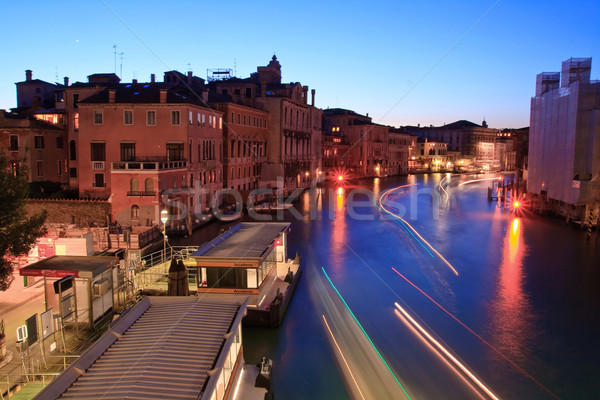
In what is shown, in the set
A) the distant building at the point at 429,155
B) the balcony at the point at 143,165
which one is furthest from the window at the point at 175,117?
the distant building at the point at 429,155

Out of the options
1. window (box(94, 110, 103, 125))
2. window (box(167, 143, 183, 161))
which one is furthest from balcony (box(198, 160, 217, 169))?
window (box(94, 110, 103, 125))

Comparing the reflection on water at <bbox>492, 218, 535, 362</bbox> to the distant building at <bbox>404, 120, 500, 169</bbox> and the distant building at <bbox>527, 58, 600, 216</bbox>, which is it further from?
the distant building at <bbox>404, 120, 500, 169</bbox>

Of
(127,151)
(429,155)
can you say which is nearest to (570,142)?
(127,151)

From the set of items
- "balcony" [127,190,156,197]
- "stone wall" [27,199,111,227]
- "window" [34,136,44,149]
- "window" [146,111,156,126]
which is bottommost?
"stone wall" [27,199,111,227]

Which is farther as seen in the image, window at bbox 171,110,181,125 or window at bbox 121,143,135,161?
window at bbox 121,143,135,161

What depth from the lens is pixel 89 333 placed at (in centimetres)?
1044

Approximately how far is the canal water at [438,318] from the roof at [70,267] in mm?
4025

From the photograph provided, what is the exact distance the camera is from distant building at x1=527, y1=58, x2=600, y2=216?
96.7 ft

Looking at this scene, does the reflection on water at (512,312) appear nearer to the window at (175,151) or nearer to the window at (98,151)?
the window at (175,151)

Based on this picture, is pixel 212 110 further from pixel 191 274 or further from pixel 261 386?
pixel 261 386

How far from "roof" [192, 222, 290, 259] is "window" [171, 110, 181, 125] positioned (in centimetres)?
1164

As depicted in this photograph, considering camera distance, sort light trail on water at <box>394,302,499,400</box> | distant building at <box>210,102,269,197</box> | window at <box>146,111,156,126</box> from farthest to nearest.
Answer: distant building at <box>210,102,269,197</box>
window at <box>146,111,156,126</box>
light trail on water at <box>394,302,499,400</box>

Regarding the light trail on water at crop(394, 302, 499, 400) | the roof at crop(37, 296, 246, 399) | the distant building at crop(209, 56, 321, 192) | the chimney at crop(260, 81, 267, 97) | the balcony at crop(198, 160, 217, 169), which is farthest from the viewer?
the chimney at crop(260, 81, 267, 97)

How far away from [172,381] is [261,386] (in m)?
3.05
